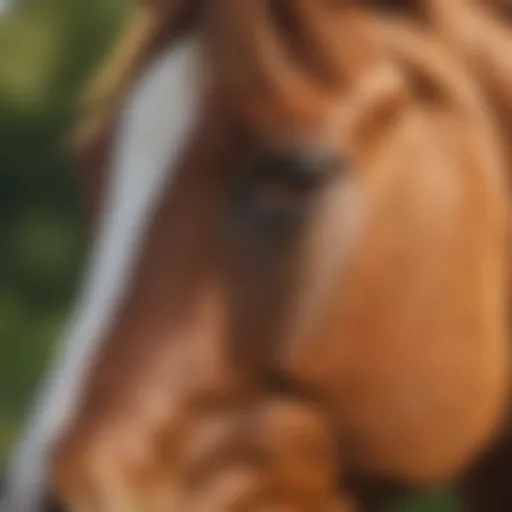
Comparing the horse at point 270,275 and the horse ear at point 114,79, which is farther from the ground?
the horse ear at point 114,79

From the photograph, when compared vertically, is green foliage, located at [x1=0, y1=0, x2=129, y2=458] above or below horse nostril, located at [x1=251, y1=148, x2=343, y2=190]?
above

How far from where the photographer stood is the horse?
35 centimetres

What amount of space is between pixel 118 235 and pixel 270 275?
0.06 metres

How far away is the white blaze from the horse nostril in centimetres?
3

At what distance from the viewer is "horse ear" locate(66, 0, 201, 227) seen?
379 millimetres

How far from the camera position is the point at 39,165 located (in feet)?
1.45

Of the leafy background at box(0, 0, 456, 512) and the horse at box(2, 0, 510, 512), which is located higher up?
the leafy background at box(0, 0, 456, 512)

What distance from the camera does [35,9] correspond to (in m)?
0.43

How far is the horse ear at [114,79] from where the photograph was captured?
0.38 m

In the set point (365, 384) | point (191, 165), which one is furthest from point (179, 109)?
point (365, 384)

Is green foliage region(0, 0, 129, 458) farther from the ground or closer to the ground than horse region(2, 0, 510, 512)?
farther from the ground

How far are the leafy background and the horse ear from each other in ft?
0.05

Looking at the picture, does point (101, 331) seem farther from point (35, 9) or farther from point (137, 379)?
point (35, 9)

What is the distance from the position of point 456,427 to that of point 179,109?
0.54 feet
